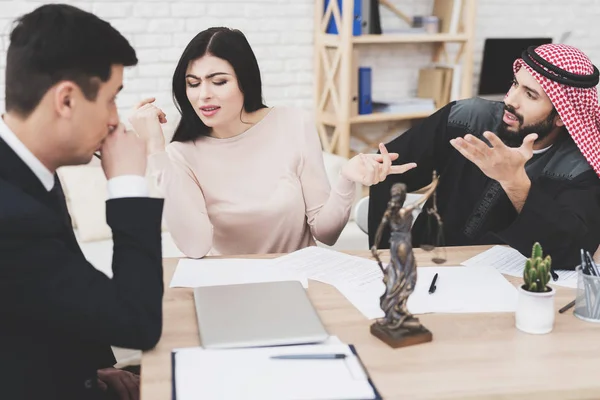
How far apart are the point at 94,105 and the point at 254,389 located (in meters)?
0.57

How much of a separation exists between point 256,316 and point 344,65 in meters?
2.60

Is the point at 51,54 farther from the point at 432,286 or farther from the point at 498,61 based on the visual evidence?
the point at 498,61

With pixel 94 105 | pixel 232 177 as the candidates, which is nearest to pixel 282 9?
pixel 232 177

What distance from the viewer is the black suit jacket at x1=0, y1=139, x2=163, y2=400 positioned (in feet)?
3.61

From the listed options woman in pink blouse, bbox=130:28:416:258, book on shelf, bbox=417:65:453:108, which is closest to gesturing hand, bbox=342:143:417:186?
woman in pink blouse, bbox=130:28:416:258

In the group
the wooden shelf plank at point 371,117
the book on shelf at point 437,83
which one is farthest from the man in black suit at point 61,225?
the book on shelf at point 437,83

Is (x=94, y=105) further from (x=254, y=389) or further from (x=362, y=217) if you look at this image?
(x=362, y=217)

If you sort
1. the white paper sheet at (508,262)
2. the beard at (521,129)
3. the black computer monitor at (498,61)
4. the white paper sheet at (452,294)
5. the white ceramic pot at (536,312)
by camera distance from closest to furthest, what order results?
1. the white ceramic pot at (536,312)
2. the white paper sheet at (452,294)
3. the white paper sheet at (508,262)
4. the beard at (521,129)
5. the black computer monitor at (498,61)

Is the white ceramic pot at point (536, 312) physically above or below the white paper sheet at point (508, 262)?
above

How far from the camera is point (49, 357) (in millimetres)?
1193

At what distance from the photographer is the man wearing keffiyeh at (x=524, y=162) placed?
5.60 feet

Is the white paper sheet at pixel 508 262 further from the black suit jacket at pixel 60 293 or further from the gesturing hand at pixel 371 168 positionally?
the black suit jacket at pixel 60 293

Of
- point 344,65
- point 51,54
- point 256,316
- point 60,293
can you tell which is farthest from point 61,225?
point 344,65

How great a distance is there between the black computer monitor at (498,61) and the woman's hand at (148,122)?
2.91 metres
